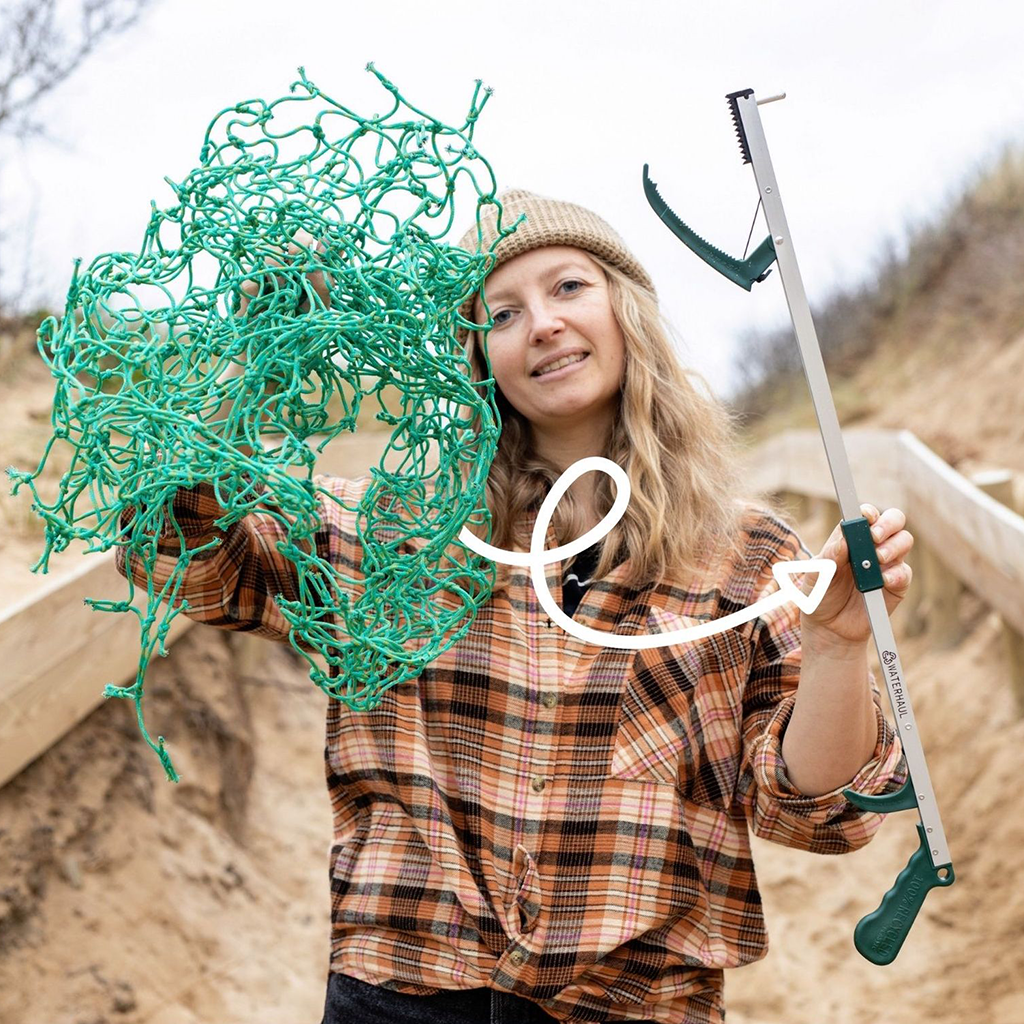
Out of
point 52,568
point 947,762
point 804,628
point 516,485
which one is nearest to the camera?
point 804,628

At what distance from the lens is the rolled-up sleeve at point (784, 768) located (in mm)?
1781

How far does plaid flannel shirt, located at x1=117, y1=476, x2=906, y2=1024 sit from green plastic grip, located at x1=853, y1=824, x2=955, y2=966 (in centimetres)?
16

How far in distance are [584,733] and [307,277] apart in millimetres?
739

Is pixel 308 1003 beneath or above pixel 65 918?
beneath

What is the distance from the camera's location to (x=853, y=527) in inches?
61.9

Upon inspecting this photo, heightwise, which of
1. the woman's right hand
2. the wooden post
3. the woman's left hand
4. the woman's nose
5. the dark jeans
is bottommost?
the wooden post

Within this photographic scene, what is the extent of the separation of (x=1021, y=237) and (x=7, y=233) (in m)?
8.50

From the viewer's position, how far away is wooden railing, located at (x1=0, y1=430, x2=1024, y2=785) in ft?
9.21

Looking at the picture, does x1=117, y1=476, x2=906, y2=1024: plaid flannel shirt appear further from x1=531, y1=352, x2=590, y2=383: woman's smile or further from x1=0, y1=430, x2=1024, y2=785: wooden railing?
x1=0, y1=430, x2=1024, y2=785: wooden railing

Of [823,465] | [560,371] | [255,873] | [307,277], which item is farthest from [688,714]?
[823,465]

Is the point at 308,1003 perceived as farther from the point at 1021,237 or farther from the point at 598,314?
the point at 1021,237

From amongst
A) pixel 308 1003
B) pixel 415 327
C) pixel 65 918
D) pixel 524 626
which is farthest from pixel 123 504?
pixel 308 1003

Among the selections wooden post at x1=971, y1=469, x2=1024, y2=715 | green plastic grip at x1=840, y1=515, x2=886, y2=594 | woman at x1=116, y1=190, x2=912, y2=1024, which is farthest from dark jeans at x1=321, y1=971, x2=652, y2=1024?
wooden post at x1=971, y1=469, x2=1024, y2=715

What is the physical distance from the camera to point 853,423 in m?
10.3
